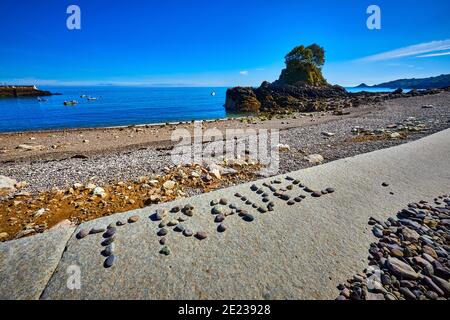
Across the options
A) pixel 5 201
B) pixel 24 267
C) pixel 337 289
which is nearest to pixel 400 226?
pixel 337 289

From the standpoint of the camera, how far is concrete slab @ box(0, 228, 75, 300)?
263 cm

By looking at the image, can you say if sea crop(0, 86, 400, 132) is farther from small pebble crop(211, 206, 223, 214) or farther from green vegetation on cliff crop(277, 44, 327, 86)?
green vegetation on cliff crop(277, 44, 327, 86)

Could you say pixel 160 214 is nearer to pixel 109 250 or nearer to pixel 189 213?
pixel 189 213

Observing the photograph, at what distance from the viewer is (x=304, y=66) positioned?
70375 mm

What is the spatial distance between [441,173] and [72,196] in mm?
9626

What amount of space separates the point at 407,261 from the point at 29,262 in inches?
209

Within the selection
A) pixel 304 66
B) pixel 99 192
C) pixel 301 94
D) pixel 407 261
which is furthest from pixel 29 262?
pixel 304 66

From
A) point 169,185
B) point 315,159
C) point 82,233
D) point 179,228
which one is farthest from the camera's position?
point 315,159

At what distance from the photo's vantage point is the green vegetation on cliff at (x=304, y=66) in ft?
231

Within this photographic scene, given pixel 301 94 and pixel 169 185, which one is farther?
pixel 301 94

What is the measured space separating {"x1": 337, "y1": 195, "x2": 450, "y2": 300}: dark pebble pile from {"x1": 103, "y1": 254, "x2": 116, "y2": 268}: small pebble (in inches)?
116
